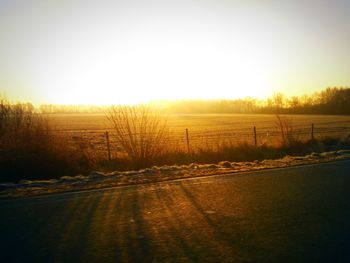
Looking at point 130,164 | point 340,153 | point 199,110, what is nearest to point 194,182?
point 130,164

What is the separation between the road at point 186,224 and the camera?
463 centimetres

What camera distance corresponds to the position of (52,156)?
1402cm

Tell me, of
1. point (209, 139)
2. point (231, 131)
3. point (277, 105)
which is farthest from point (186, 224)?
A: point (277, 105)

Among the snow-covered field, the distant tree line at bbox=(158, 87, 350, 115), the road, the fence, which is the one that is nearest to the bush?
the fence

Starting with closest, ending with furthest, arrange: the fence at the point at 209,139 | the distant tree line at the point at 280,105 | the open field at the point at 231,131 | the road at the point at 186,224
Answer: the road at the point at 186,224, the fence at the point at 209,139, the open field at the point at 231,131, the distant tree line at the point at 280,105

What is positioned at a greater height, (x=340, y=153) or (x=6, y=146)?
(x=6, y=146)

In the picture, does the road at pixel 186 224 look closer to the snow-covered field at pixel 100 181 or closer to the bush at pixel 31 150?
the snow-covered field at pixel 100 181

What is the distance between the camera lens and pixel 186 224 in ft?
19.0

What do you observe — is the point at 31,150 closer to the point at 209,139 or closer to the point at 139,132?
the point at 139,132

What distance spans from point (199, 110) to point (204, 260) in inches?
6058

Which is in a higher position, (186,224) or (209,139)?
(186,224)

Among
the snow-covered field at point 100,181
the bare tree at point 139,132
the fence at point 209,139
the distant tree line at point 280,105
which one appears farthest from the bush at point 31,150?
the distant tree line at point 280,105

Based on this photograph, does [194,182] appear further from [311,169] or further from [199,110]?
[199,110]

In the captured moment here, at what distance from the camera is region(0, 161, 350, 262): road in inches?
182
